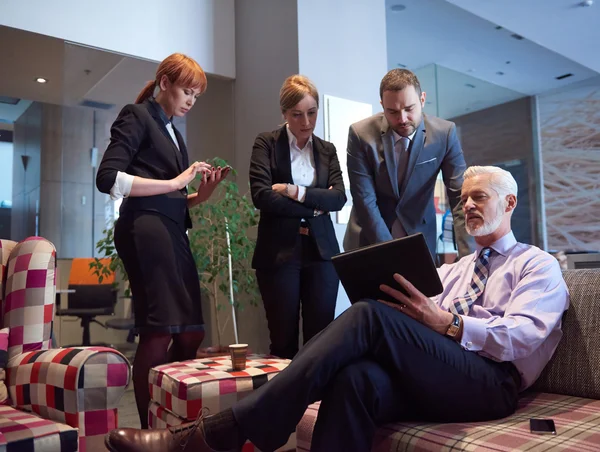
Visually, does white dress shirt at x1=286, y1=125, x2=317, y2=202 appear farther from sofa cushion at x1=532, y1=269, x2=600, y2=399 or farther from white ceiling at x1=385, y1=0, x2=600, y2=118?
white ceiling at x1=385, y1=0, x2=600, y2=118

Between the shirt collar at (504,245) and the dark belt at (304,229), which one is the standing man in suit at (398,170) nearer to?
the dark belt at (304,229)

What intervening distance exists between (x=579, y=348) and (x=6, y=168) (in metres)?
3.35

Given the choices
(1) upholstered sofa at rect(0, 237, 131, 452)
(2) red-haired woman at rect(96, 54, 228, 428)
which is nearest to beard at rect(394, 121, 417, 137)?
(2) red-haired woman at rect(96, 54, 228, 428)

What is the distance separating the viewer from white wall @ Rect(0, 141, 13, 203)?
3574 millimetres

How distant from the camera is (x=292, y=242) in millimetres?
2518

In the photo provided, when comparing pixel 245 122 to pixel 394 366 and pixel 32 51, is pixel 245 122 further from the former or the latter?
pixel 394 366

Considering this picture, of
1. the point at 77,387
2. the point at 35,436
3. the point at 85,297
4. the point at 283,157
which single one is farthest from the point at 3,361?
the point at 85,297

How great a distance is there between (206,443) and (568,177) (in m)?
7.89

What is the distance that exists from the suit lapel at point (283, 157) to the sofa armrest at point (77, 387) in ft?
3.89

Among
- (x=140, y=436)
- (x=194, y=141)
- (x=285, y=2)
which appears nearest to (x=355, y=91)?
(x=285, y=2)

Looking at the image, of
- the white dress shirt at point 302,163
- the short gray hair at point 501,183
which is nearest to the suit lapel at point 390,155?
the white dress shirt at point 302,163

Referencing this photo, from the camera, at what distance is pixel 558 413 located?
1518mm

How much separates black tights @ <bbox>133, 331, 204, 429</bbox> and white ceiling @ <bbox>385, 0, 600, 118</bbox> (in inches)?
161

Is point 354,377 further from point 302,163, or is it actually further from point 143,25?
point 143,25
